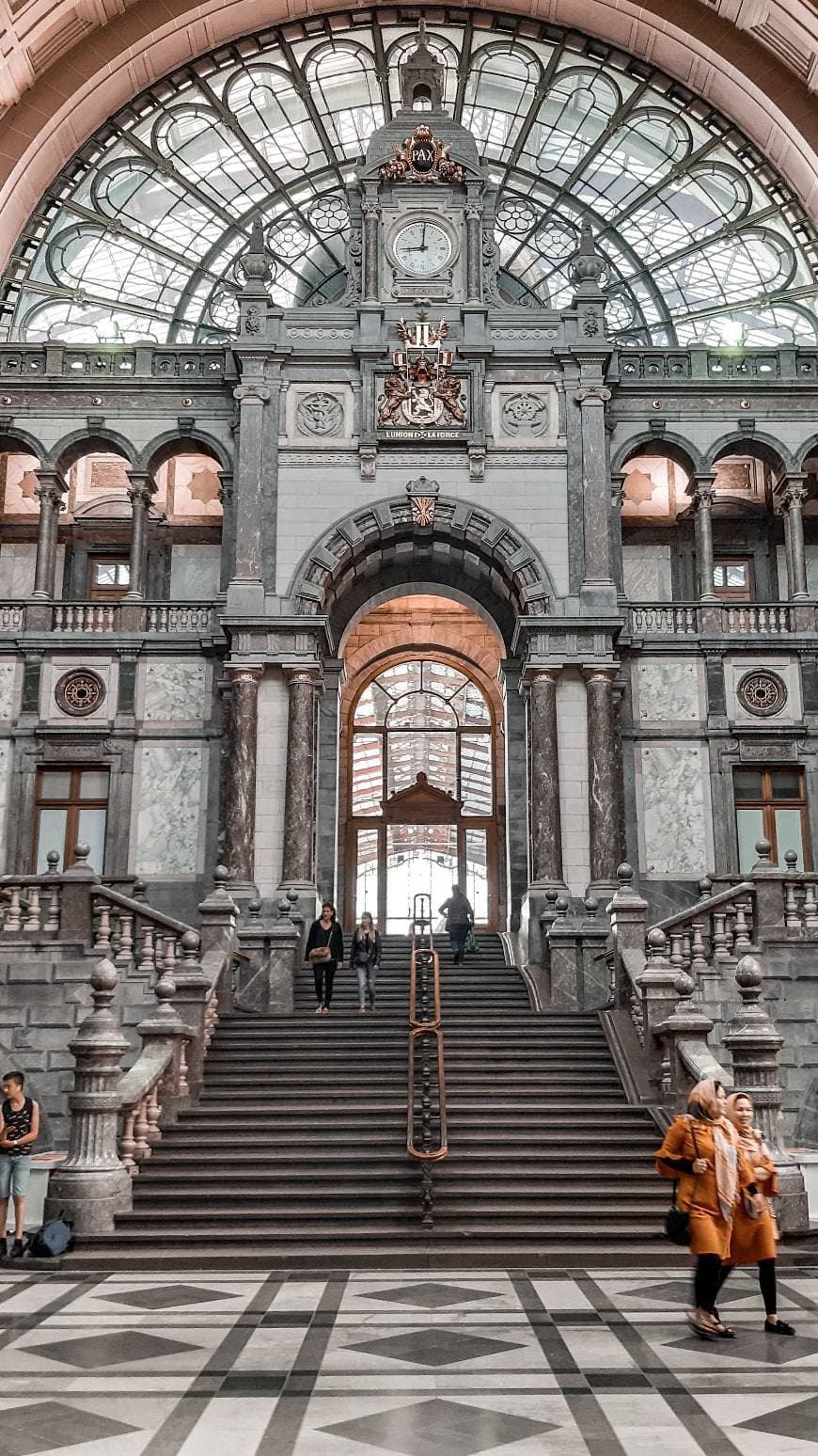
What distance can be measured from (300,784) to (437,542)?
508cm

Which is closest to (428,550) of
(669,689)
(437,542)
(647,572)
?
(437,542)

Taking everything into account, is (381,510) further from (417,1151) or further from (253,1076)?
(417,1151)

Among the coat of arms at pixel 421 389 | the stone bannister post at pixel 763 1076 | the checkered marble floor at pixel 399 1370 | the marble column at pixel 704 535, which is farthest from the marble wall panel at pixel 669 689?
the checkered marble floor at pixel 399 1370

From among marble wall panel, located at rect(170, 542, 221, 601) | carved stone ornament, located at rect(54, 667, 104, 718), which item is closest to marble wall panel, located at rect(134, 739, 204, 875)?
carved stone ornament, located at rect(54, 667, 104, 718)

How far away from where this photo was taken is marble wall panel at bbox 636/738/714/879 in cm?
2284

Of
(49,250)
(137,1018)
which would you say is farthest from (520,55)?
(137,1018)

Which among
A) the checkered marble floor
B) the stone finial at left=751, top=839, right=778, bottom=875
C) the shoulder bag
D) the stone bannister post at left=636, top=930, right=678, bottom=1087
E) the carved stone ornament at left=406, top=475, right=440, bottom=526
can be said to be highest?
the carved stone ornament at left=406, top=475, right=440, bottom=526

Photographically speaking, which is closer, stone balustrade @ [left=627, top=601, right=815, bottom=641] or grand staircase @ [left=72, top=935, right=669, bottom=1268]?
grand staircase @ [left=72, top=935, right=669, bottom=1268]

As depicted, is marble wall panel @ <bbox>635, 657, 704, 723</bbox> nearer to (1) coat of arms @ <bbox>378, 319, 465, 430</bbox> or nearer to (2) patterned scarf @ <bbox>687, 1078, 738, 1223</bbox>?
(1) coat of arms @ <bbox>378, 319, 465, 430</bbox>

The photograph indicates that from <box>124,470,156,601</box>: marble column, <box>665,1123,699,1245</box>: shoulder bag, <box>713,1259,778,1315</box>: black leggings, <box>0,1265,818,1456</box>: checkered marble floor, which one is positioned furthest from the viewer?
<box>124,470,156,601</box>: marble column

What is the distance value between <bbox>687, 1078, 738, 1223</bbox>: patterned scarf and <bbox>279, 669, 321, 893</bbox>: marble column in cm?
1369

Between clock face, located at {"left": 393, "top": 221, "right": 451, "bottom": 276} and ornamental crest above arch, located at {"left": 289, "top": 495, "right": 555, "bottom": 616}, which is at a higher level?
clock face, located at {"left": 393, "top": 221, "right": 451, "bottom": 276}

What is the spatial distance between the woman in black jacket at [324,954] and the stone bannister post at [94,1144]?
5.03 m

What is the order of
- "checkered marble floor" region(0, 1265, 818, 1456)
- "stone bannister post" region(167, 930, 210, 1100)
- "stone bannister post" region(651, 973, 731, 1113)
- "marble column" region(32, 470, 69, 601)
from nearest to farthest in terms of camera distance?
1. "checkered marble floor" region(0, 1265, 818, 1456)
2. "stone bannister post" region(651, 973, 731, 1113)
3. "stone bannister post" region(167, 930, 210, 1100)
4. "marble column" region(32, 470, 69, 601)
